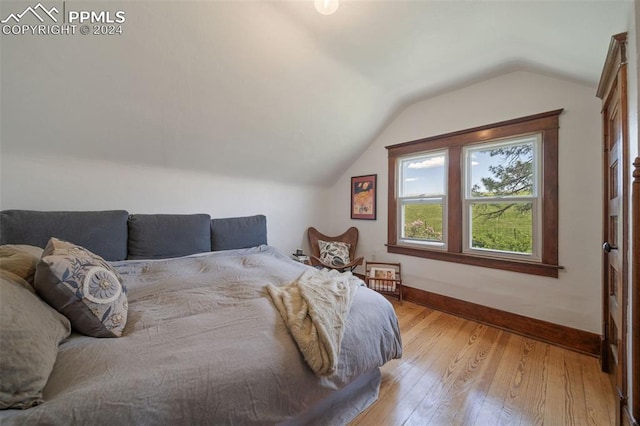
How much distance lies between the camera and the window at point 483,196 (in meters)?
2.12

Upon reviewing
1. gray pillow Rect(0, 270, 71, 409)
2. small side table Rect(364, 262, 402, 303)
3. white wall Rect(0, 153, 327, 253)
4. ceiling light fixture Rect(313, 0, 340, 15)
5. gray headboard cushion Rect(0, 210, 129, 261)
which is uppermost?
ceiling light fixture Rect(313, 0, 340, 15)

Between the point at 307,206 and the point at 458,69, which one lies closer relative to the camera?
the point at 458,69

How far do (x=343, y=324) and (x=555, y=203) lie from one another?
2210mm

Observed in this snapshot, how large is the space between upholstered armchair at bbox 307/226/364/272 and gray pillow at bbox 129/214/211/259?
1542mm

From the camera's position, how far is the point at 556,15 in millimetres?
1401

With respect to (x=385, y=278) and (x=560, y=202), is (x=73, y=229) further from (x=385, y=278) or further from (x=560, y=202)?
(x=560, y=202)

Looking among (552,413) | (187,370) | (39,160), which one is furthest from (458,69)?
(39,160)

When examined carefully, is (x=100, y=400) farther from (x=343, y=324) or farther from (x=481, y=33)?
(x=481, y=33)

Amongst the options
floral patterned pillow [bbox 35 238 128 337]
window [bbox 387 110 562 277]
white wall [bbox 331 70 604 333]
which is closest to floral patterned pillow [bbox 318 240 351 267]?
window [bbox 387 110 562 277]

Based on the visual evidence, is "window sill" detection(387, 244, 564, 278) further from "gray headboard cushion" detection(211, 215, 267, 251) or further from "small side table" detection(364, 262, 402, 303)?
"gray headboard cushion" detection(211, 215, 267, 251)

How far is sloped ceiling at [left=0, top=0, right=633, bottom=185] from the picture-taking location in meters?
1.49

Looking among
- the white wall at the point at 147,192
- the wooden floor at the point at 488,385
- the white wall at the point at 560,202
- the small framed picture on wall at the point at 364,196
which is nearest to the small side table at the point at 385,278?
the white wall at the point at 560,202

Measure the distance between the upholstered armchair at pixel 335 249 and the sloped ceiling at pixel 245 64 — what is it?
1713 millimetres

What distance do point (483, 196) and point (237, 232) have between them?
2706 millimetres
